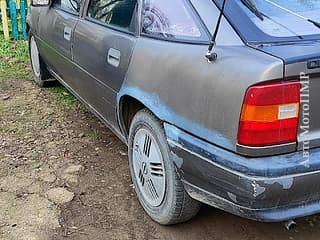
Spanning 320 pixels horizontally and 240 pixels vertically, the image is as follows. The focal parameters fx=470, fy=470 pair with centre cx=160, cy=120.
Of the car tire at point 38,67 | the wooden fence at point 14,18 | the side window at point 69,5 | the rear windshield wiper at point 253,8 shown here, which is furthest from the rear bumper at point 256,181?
the wooden fence at point 14,18

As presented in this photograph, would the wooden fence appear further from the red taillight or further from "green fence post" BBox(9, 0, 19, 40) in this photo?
the red taillight

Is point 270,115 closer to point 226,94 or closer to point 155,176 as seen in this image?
point 226,94

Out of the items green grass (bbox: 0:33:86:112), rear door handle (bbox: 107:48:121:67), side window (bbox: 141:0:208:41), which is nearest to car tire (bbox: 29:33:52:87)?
green grass (bbox: 0:33:86:112)

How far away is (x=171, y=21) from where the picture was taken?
2625mm

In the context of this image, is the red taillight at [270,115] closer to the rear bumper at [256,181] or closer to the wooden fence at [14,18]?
the rear bumper at [256,181]

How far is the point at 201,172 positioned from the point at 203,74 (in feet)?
1.57

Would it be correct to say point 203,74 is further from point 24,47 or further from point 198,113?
point 24,47

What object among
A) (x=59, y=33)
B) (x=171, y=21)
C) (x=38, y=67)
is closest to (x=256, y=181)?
(x=171, y=21)

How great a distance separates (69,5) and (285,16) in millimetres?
2180

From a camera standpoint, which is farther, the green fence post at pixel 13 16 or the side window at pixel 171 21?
the green fence post at pixel 13 16

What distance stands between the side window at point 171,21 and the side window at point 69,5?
3.76ft

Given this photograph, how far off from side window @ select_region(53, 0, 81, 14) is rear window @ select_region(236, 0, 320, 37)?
1.78m

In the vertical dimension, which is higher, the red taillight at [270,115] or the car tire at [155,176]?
the red taillight at [270,115]

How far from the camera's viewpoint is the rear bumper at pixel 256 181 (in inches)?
81.6
